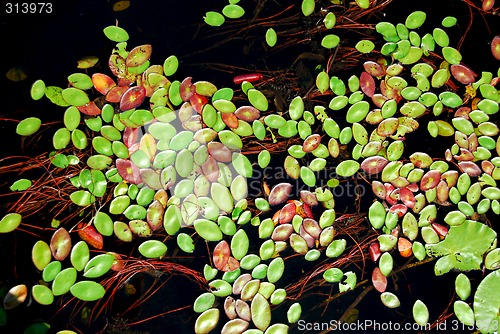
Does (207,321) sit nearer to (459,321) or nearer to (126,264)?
(126,264)

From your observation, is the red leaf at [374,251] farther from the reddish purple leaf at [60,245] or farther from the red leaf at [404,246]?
the reddish purple leaf at [60,245]

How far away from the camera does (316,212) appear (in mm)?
1220

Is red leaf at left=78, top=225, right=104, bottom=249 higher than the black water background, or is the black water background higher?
the black water background

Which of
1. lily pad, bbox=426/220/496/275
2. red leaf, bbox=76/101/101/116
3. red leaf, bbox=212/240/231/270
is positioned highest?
red leaf, bbox=76/101/101/116

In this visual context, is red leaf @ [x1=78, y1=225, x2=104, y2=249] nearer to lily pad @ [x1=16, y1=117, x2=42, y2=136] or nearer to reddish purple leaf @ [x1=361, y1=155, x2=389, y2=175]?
lily pad @ [x1=16, y1=117, x2=42, y2=136]

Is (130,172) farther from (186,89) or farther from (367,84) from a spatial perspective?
(367,84)

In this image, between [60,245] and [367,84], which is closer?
[60,245]

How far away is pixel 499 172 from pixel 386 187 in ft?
1.10

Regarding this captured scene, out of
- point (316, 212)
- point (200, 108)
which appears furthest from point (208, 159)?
point (316, 212)

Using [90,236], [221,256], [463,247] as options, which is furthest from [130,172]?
[463,247]

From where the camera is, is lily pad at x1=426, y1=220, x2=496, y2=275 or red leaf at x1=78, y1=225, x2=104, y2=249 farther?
lily pad at x1=426, y1=220, x2=496, y2=275

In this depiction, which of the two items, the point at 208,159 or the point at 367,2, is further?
the point at 367,2

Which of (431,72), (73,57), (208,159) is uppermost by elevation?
(73,57)

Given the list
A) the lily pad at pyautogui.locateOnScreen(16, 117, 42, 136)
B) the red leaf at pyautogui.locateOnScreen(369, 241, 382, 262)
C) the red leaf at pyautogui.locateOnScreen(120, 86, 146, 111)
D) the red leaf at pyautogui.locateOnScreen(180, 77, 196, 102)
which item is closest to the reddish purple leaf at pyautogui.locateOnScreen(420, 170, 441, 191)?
the red leaf at pyautogui.locateOnScreen(369, 241, 382, 262)
